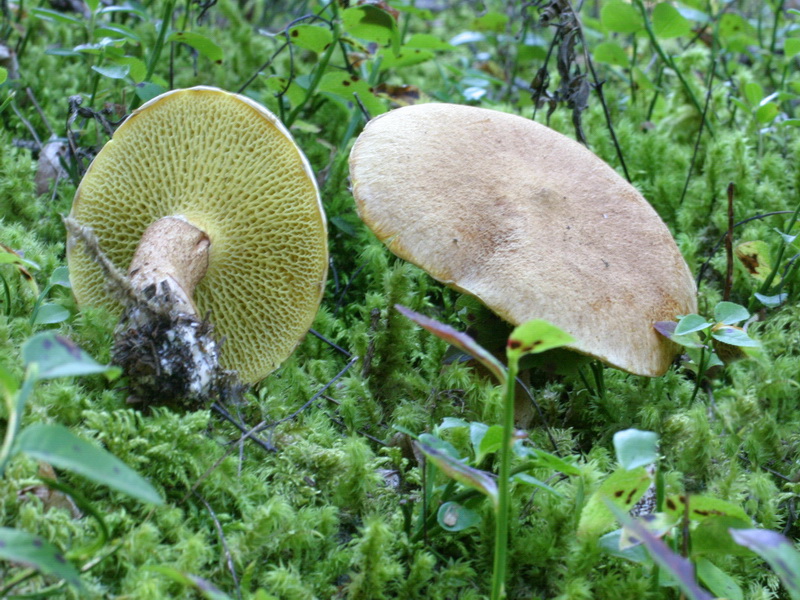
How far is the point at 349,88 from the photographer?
224cm

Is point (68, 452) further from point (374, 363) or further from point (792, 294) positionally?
point (792, 294)

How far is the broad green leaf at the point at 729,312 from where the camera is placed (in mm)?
1619

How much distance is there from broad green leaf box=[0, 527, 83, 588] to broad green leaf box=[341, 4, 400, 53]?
1.60m

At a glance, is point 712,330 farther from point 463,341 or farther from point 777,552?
point 463,341

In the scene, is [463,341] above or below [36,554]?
above

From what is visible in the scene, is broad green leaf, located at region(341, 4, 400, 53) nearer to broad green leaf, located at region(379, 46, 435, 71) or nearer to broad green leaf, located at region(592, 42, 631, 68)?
broad green leaf, located at region(379, 46, 435, 71)

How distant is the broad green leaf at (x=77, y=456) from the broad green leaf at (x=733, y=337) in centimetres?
129

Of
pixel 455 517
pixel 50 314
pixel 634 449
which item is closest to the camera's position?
pixel 634 449

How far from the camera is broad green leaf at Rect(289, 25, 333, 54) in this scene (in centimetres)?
205

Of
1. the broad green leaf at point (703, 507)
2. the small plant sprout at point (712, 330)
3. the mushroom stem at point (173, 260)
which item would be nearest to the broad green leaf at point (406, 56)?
the mushroom stem at point (173, 260)

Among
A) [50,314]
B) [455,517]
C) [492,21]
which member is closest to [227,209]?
[50,314]

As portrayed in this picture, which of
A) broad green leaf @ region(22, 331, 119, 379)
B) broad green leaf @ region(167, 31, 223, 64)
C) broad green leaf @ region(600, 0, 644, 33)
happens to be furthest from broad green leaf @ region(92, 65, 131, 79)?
broad green leaf @ region(600, 0, 644, 33)

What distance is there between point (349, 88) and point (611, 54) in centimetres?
128

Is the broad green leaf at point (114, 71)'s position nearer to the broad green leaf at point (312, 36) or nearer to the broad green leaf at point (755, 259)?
the broad green leaf at point (312, 36)
